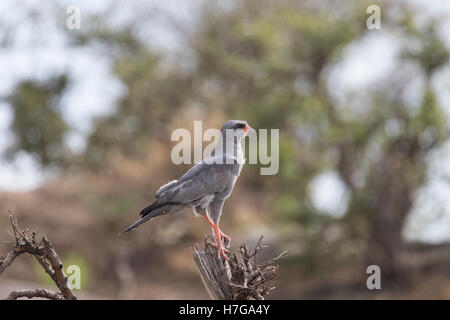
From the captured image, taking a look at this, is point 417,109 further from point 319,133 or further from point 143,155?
point 143,155

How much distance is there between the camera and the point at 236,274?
538 centimetres

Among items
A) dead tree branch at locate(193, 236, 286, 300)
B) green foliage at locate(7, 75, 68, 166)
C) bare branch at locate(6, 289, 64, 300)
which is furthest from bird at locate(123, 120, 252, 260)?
green foliage at locate(7, 75, 68, 166)

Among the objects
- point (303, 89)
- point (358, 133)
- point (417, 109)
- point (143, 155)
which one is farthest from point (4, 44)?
point (417, 109)

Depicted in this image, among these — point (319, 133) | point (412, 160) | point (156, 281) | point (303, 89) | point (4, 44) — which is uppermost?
point (4, 44)

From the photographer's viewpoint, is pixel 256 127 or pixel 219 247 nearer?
pixel 219 247

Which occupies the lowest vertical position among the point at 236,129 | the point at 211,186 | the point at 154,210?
the point at 154,210

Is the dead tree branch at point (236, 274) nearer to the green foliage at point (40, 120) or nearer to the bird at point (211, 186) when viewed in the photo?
the bird at point (211, 186)

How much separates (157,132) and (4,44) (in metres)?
7.76

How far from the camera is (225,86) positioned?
87.2 ft

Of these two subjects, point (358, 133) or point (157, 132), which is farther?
point (157, 132)

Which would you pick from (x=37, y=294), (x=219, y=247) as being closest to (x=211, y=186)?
(x=219, y=247)

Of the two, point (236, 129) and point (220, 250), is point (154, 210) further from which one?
point (236, 129)

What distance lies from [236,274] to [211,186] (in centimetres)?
100

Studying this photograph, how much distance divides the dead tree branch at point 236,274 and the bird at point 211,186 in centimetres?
11
